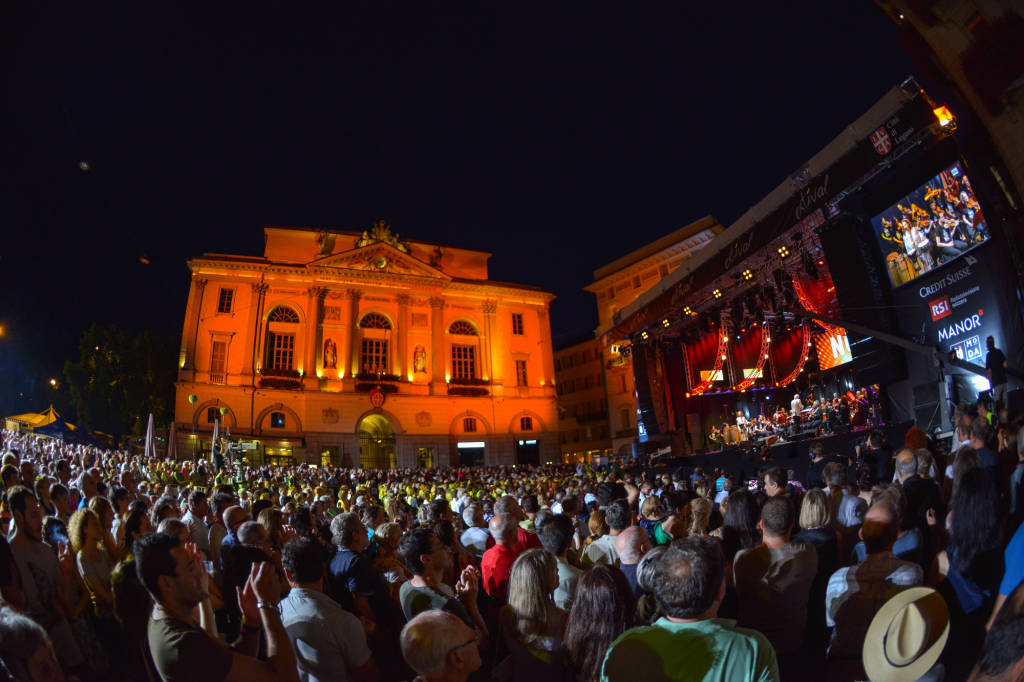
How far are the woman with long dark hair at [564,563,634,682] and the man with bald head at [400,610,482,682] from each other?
70 centimetres

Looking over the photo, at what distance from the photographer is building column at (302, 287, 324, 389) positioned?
3953 cm

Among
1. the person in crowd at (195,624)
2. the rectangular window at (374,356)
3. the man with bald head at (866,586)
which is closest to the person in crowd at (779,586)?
the man with bald head at (866,586)

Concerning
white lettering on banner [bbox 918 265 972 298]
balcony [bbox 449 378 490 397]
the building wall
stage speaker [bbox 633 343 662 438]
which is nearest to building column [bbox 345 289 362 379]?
balcony [bbox 449 378 490 397]

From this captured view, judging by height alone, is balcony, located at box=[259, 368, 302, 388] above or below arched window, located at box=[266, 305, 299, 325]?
below

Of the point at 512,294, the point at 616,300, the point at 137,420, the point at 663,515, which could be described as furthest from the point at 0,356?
the point at 663,515

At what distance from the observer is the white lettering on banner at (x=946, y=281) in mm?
13137

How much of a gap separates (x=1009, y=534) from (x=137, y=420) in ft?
162

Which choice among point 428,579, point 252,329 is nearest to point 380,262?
point 252,329

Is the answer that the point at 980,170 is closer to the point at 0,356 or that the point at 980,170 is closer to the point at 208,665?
the point at 208,665

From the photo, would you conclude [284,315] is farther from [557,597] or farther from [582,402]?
[557,597]

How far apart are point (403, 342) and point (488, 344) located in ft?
20.8

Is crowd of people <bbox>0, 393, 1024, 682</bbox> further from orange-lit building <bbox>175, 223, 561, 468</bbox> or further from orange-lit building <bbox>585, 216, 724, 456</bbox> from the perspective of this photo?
orange-lit building <bbox>585, 216, 724, 456</bbox>

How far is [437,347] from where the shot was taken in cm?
4338

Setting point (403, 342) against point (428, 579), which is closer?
point (428, 579)
